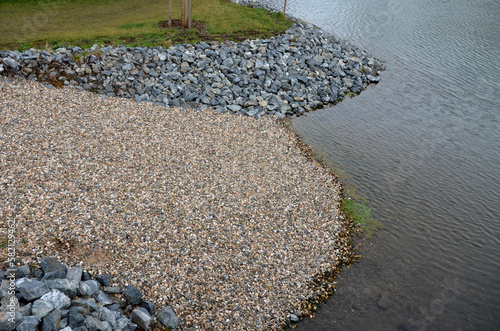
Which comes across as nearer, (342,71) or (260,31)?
(342,71)

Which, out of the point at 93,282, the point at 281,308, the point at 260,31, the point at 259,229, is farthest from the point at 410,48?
the point at 93,282

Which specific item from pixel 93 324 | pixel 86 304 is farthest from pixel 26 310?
pixel 93 324

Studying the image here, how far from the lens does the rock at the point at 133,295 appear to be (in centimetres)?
997

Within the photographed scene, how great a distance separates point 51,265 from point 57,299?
1.60 m

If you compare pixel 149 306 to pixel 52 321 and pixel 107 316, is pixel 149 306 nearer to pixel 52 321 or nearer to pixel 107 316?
pixel 107 316

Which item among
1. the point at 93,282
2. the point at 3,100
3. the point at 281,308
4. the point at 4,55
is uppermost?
the point at 4,55

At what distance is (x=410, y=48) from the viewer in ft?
110

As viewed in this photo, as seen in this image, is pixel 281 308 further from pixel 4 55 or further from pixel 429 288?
pixel 4 55

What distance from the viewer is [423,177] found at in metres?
17.5

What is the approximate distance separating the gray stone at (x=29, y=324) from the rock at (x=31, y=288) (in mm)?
665

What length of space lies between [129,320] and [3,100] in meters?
14.2

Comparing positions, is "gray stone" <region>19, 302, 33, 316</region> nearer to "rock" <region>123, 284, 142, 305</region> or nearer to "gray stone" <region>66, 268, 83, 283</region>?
"gray stone" <region>66, 268, 83, 283</region>

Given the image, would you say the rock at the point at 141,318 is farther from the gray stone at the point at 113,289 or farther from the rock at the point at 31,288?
the rock at the point at 31,288

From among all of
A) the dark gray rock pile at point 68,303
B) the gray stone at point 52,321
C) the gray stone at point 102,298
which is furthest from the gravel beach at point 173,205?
the gray stone at point 52,321
